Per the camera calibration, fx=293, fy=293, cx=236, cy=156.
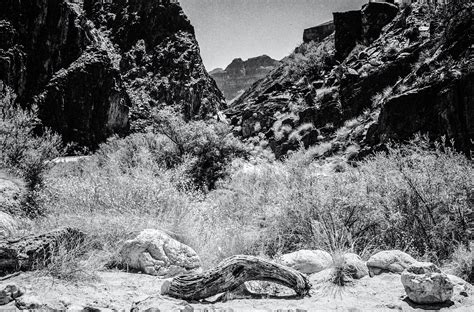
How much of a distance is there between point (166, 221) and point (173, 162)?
10.6m

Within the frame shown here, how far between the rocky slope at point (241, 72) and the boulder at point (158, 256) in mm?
126424

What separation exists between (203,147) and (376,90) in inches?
411

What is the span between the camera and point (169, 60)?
50.7 meters

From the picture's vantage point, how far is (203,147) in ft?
52.4

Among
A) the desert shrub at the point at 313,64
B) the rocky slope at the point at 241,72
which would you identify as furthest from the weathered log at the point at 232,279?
the rocky slope at the point at 241,72

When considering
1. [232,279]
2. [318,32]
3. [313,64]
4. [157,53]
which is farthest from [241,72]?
[232,279]

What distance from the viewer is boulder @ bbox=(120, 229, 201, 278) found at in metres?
4.00

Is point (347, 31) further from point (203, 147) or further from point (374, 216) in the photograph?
point (374, 216)

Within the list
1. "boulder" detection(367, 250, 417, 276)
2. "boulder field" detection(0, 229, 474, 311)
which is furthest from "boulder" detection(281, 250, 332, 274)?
"boulder" detection(367, 250, 417, 276)

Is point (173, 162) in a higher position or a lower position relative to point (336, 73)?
lower

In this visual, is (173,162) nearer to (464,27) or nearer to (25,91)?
(464,27)

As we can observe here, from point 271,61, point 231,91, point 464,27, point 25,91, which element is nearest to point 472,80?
point 464,27

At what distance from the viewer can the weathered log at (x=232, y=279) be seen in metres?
3.05

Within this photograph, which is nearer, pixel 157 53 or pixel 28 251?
pixel 28 251
